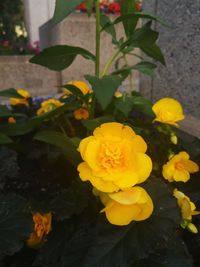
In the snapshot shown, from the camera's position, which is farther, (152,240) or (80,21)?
(80,21)

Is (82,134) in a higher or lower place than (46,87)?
higher

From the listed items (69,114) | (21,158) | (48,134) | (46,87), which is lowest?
(46,87)

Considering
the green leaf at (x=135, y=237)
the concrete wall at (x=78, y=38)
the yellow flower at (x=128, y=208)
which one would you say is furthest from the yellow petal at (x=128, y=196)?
the concrete wall at (x=78, y=38)

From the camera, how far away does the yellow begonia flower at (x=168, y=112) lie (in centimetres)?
95

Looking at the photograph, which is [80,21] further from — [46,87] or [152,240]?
[152,240]

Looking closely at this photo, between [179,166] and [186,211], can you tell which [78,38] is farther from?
[186,211]

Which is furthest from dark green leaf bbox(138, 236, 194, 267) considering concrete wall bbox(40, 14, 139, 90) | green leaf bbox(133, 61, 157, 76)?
concrete wall bbox(40, 14, 139, 90)

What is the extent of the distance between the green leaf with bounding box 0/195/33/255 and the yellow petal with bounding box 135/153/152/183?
266 millimetres

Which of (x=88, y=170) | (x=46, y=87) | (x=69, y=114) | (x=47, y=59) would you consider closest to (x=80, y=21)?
(x=46, y=87)

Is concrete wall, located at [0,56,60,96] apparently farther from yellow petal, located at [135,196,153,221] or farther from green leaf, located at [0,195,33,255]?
yellow petal, located at [135,196,153,221]

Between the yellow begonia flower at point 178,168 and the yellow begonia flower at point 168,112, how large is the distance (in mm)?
138

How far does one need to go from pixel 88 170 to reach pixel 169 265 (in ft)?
0.93

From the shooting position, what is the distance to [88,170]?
24.9 inches

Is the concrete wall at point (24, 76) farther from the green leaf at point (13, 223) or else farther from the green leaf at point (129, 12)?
the green leaf at point (13, 223)
